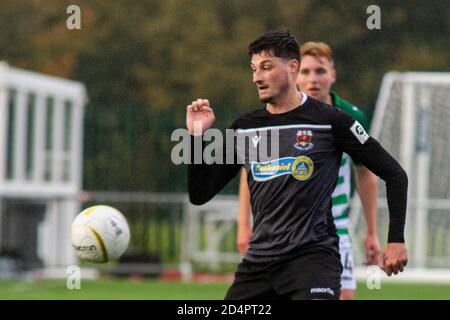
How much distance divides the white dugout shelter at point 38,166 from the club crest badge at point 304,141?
1144cm

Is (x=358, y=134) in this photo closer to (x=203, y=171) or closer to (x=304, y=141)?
(x=304, y=141)

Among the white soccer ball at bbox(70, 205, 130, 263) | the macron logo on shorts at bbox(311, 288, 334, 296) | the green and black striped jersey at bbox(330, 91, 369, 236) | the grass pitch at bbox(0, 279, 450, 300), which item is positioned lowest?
the grass pitch at bbox(0, 279, 450, 300)

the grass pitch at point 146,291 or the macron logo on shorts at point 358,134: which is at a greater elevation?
the macron logo on shorts at point 358,134

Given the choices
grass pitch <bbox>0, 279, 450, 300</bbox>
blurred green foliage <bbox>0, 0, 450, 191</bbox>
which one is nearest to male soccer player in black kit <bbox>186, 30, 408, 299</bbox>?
grass pitch <bbox>0, 279, 450, 300</bbox>

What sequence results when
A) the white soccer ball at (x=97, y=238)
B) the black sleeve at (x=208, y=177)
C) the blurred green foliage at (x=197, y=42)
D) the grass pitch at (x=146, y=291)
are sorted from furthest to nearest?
the blurred green foliage at (x=197, y=42)
the grass pitch at (x=146, y=291)
the white soccer ball at (x=97, y=238)
the black sleeve at (x=208, y=177)

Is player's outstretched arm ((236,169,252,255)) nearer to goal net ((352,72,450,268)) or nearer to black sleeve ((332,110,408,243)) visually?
black sleeve ((332,110,408,243))

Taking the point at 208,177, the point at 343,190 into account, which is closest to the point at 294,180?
the point at 208,177

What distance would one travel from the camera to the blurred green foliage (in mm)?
32375

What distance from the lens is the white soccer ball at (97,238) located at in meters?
7.29

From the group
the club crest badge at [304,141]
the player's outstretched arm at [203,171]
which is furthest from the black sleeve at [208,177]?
the club crest badge at [304,141]

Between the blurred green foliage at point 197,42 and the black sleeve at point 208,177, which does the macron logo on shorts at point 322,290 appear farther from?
the blurred green foliage at point 197,42

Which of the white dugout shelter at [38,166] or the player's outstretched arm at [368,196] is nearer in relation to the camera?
the player's outstretched arm at [368,196]

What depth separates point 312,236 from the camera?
646 centimetres
